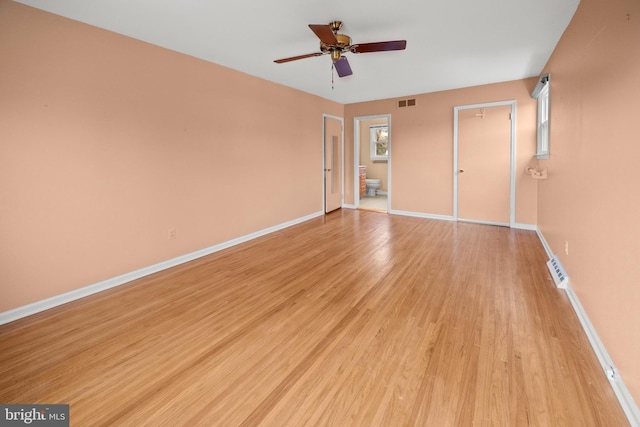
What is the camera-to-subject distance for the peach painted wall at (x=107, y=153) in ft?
8.09

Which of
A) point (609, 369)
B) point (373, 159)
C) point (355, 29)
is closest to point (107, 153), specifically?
point (355, 29)

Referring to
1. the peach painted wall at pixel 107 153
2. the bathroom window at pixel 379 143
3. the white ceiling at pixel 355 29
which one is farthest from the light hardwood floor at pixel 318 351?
the bathroom window at pixel 379 143

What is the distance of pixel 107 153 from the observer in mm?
3008

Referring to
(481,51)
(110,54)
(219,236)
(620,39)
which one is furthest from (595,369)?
(110,54)

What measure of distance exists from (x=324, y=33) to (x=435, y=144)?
4152mm

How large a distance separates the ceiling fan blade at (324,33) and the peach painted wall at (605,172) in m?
1.83

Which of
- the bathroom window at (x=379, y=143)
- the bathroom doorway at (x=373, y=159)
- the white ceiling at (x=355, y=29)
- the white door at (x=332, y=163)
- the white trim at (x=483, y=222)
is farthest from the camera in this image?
the bathroom window at (x=379, y=143)

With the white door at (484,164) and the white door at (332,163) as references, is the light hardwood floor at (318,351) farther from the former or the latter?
the white door at (332,163)

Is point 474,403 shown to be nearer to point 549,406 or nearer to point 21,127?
point 549,406

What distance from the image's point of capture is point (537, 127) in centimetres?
486

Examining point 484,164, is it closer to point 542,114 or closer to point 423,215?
point 542,114

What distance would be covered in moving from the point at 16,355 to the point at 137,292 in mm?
996

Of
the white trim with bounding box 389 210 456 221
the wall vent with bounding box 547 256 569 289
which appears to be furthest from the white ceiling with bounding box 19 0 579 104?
the white trim with bounding box 389 210 456 221

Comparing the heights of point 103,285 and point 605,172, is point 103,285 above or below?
below
